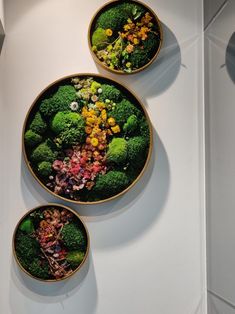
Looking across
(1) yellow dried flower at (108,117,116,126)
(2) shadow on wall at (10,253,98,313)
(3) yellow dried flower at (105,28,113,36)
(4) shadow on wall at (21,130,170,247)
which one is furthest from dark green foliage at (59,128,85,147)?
(2) shadow on wall at (10,253,98,313)

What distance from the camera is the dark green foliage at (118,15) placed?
1960 mm

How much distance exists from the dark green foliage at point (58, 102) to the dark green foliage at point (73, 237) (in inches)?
19.1

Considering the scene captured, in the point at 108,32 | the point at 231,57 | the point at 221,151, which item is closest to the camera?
the point at 231,57

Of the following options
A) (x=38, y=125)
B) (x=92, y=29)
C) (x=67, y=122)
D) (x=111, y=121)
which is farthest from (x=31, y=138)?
(x=92, y=29)

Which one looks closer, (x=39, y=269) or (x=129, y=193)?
(x=39, y=269)

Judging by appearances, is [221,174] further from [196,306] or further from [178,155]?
[196,306]

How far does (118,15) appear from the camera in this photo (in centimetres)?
197

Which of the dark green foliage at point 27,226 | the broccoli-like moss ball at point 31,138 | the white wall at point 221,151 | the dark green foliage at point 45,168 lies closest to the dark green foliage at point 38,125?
the broccoli-like moss ball at point 31,138

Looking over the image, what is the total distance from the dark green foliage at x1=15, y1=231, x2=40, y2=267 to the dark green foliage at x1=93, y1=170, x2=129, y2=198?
0.34 meters

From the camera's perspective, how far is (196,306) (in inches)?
79.1

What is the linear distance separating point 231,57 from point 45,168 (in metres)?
0.87

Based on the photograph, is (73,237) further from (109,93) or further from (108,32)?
(108,32)

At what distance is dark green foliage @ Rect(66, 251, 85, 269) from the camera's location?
74.5 inches

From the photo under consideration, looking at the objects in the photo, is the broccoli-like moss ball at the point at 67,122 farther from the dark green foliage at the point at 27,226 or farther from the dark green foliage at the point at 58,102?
the dark green foliage at the point at 27,226
